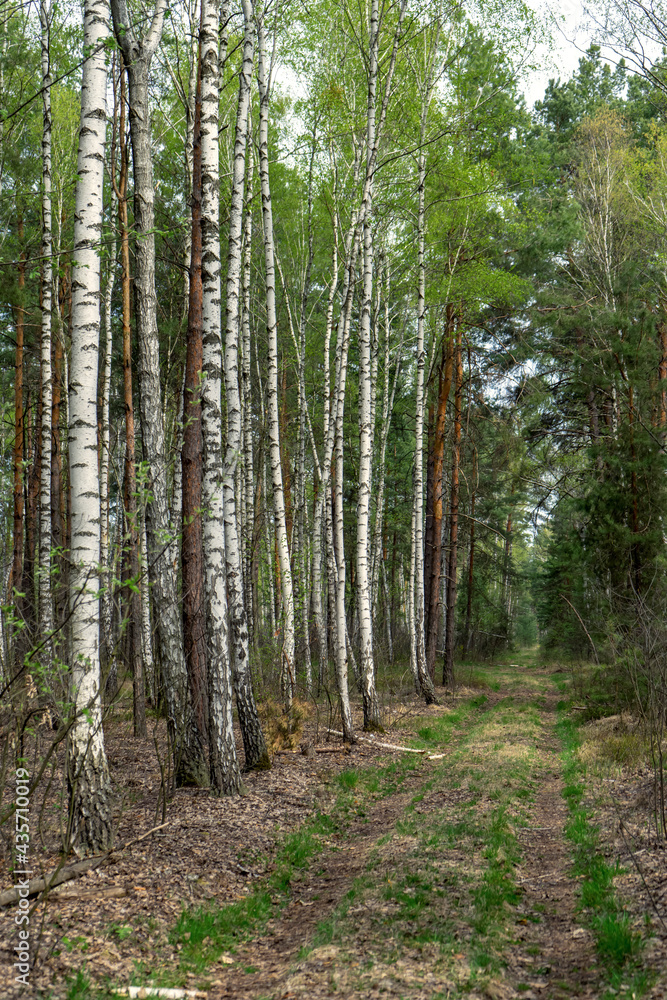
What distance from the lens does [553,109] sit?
23312mm

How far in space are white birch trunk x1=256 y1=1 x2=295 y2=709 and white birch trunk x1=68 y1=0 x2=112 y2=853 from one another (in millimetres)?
3806

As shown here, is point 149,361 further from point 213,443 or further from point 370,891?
point 370,891

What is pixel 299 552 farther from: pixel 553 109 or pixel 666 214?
pixel 553 109

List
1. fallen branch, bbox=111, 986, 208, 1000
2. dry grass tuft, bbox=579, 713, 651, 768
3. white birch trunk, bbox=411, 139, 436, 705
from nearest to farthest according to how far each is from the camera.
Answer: fallen branch, bbox=111, 986, 208, 1000 < dry grass tuft, bbox=579, 713, 651, 768 < white birch trunk, bbox=411, 139, 436, 705

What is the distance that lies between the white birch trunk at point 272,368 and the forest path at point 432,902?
2.11 metres

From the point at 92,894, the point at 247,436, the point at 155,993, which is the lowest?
the point at 155,993

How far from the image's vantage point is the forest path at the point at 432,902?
367 centimetres

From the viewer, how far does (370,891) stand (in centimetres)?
480

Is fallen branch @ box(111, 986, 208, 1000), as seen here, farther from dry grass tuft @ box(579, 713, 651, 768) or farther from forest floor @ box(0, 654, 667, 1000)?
dry grass tuft @ box(579, 713, 651, 768)

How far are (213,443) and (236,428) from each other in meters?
0.75

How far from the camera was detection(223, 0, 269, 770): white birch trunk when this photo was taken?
280 inches

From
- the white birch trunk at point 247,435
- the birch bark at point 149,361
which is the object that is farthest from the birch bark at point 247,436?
the birch bark at point 149,361

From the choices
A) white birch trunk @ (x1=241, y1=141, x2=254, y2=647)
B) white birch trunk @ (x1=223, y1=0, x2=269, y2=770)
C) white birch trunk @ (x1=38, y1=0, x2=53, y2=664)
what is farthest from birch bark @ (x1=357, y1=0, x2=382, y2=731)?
white birch trunk @ (x1=38, y1=0, x2=53, y2=664)

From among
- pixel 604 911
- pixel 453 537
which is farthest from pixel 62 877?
pixel 453 537
